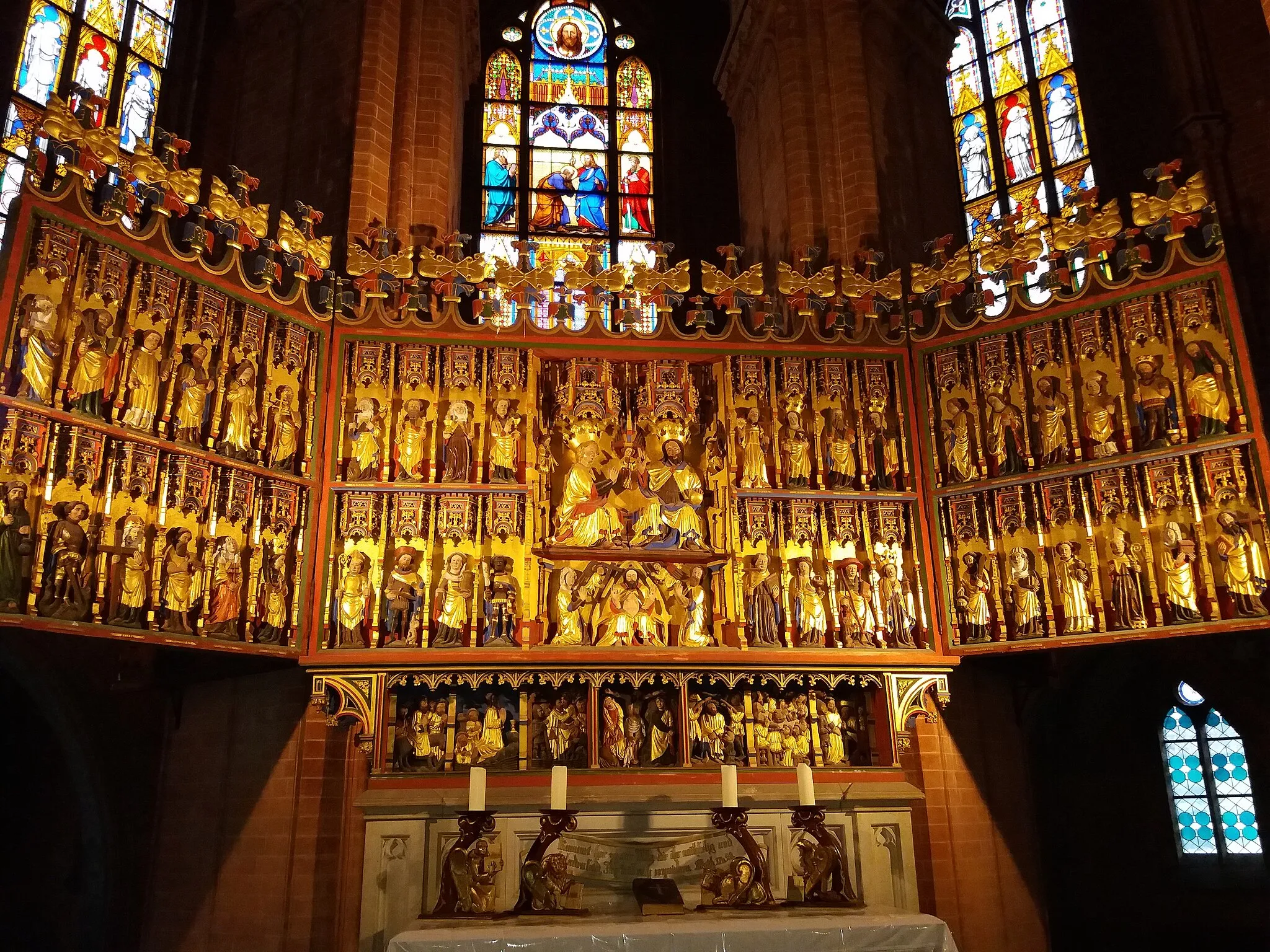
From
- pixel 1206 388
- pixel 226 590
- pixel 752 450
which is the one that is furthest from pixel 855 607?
pixel 226 590

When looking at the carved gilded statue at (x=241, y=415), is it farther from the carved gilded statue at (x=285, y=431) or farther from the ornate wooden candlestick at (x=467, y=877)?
the ornate wooden candlestick at (x=467, y=877)

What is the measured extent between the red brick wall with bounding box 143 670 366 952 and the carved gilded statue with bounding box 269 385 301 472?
2.62 meters

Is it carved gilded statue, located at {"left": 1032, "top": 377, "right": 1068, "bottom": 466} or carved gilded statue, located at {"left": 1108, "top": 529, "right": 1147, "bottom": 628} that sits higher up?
carved gilded statue, located at {"left": 1032, "top": 377, "right": 1068, "bottom": 466}

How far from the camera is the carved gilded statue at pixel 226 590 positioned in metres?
9.52

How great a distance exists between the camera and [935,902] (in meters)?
11.1

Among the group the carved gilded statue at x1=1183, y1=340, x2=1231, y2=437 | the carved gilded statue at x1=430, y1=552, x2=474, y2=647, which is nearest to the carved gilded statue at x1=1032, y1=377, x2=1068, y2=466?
the carved gilded statue at x1=1183, y1=340, x2=1231, y2=437

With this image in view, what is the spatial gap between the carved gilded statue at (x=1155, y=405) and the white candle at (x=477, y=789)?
652 cm

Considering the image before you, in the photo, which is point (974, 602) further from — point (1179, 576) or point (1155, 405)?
point (1155, 405)

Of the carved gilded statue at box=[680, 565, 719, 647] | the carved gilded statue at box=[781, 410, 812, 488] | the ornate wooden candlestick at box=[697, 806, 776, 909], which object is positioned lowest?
the ornate wooden candlestick at box=[697, 806, 776, 909]

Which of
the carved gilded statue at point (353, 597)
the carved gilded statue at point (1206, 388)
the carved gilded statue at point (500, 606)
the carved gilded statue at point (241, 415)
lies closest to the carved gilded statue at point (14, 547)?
the carved gilded statue at point (241, 415)

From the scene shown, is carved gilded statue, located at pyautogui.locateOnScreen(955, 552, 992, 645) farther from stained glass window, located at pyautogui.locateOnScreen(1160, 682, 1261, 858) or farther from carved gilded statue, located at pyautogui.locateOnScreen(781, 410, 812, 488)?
stained glass window, located at pyautogui.locateOnScreen(1160, 682, 1261, 858)

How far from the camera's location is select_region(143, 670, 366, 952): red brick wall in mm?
11008

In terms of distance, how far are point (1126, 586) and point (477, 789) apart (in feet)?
19.3

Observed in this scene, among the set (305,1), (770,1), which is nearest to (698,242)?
(770,1)
